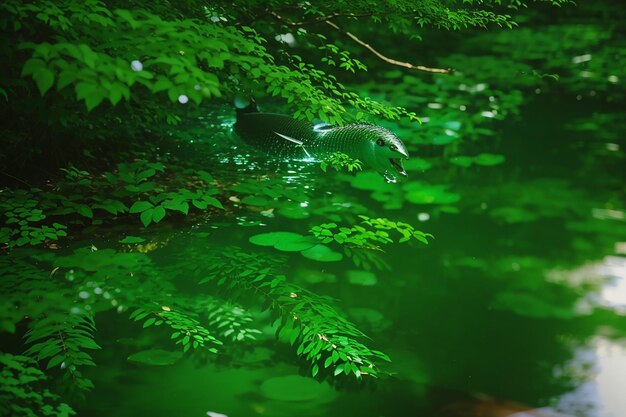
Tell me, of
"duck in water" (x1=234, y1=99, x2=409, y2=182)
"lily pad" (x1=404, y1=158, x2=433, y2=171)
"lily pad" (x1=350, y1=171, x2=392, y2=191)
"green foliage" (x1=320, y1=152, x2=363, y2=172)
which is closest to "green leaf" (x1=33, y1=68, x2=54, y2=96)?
"green foliage" (x1=320, y1=152, x2=363, y2=172)

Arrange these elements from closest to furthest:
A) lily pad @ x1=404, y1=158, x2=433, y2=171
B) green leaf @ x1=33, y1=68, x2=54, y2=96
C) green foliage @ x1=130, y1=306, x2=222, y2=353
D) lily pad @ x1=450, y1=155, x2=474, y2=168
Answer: green leaf @ x1=33, y1=68, x2=54, y2=96 → green foliage @ x1=130, y1=306, x2=222, y2=353 → lily pad @ x1=404, y1=158, x2=433, y2=171 → lily pad @ x1=450, y1=155, x2=474, y2=168

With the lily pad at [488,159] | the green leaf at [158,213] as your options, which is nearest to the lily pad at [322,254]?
the green leaf at [158,213]

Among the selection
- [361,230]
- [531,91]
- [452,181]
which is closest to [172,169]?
[361,230]

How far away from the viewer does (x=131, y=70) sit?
1560mm

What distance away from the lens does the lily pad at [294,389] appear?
202 cm

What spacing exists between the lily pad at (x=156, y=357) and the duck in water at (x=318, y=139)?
1799 millimetres

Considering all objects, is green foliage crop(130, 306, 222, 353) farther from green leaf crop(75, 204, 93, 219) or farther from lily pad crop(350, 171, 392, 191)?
lily pad crop(350, 171, 392, 191)

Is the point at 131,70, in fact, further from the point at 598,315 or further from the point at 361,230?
the point at 598,315

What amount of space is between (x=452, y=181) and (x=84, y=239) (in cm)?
226

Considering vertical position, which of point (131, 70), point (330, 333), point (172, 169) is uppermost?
point (131, 70)

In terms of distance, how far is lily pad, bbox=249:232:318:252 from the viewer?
115 inches

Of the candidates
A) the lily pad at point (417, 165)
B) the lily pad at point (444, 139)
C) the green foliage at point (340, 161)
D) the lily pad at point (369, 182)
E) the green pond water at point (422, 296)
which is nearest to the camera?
the green pond water at point (422, 296)

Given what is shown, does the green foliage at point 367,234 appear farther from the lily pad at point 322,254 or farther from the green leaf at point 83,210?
the green leaf at point 83,210

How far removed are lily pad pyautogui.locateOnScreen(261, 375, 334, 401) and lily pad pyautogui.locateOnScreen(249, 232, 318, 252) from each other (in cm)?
90
